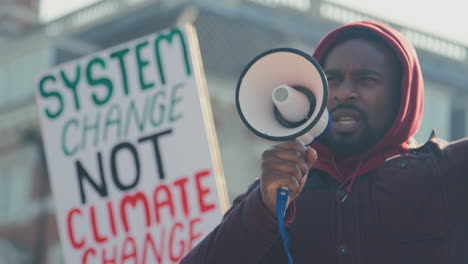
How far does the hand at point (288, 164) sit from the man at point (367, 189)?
0.02 m

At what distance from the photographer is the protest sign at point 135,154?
580cm

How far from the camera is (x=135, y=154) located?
6012mm

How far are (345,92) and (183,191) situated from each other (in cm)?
254

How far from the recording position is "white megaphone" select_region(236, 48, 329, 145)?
296cm

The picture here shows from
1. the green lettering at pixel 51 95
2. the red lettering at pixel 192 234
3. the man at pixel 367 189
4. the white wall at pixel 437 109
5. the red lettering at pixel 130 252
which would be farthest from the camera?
the white wall at pixel 437 109

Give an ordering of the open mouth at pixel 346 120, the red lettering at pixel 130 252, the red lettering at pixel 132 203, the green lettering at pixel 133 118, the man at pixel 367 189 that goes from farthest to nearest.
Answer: the green lettering at pixel 133 118
the red lettering at pixel 132 203
the red lettering at pixel 130 252
the open mouth at pixel 346 120
the man at pixel 367 189

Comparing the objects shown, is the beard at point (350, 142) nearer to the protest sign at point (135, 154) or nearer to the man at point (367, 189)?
the man at point (367, 189)

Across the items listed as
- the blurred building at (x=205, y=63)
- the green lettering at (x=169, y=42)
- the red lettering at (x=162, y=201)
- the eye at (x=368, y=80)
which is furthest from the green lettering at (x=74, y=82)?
the blurred building at (x=205, y=63)

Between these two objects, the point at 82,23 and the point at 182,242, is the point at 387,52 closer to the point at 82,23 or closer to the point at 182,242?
the point at 182,242

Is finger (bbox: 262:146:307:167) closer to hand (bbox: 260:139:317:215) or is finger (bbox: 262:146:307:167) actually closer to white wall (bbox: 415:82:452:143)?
hand (bbox: 260:139:317:215)

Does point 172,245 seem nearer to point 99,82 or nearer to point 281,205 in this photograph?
point 99,82

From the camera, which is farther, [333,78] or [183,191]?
[183,191]

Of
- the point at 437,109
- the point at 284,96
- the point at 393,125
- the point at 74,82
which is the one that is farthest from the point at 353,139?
the point at 437,109

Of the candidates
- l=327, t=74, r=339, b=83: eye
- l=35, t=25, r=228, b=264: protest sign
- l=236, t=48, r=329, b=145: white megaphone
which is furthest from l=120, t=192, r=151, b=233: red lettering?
l=236, t=48, r=329, b=145: white megaphone
